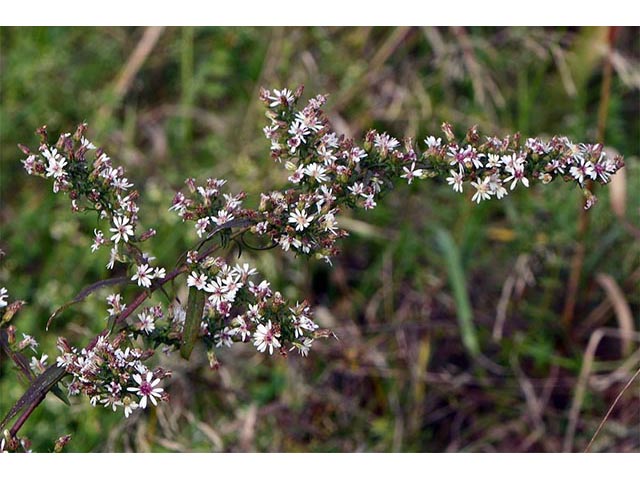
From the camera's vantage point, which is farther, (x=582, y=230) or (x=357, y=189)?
(x=582, y=230)

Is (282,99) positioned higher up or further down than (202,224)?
higher up

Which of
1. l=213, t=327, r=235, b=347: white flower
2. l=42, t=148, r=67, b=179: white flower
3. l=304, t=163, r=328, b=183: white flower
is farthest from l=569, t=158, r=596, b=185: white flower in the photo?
l=42, t=148, r=67, b=179: white flower

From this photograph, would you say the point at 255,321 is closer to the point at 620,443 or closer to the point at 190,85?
the point at 620,443

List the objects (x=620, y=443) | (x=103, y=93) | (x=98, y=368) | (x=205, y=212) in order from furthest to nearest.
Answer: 1. (x=103, y=93)
2. (x=620, y=443)
3. (x=205, y=212)
4. (x=98, y=368)

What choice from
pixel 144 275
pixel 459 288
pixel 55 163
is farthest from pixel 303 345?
pixel 459 288

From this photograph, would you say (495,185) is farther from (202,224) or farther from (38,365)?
(38,365)

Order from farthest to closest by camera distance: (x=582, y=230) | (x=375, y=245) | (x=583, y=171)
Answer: (x=375, y=245) < (x=582, y=230) < (x=583, y=171)

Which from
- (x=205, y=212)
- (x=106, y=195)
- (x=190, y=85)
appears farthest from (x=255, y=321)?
(x=190, y=85)

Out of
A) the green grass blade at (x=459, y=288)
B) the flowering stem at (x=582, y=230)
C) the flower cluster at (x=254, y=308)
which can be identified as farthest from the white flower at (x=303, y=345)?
the flowering stem at (x=582, y=230)
